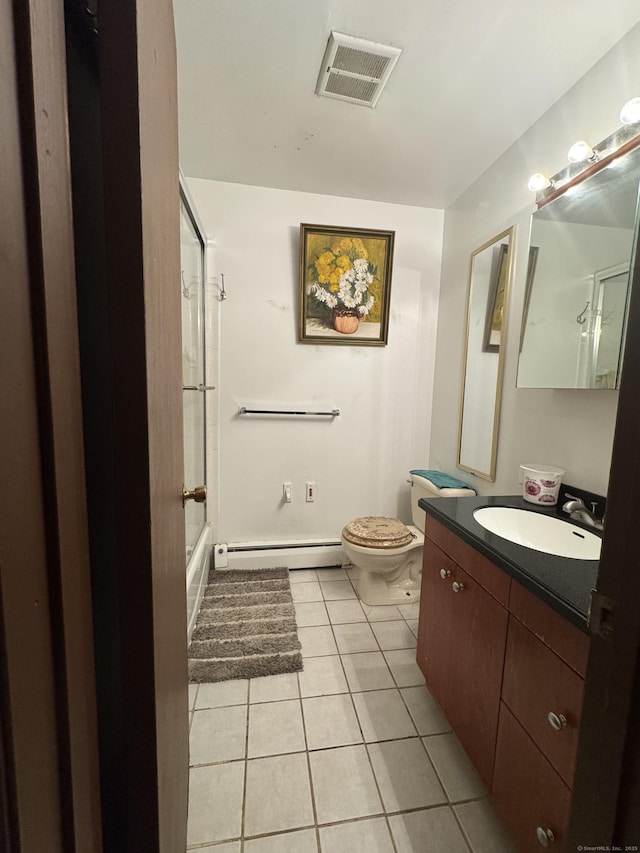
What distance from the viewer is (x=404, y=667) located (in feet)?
5.26

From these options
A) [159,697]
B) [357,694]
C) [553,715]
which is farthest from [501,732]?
[159,697]

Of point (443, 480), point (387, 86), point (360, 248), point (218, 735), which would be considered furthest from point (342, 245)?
point (218, 735)

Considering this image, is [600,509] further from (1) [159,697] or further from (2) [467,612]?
(1) [159,697]

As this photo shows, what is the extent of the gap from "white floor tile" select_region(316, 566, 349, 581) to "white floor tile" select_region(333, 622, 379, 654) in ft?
1.48

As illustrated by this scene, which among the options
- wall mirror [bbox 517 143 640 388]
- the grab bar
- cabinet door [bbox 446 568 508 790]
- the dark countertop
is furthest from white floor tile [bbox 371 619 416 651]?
wall mirror [bbox 517 143 640 388]

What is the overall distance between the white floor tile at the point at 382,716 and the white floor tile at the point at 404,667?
3.1 inches

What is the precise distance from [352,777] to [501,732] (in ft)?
1.77

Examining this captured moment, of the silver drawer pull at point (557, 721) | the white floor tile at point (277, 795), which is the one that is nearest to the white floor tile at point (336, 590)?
the white floor tile at point (277, 795)

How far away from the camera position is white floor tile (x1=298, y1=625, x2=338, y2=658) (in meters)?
1.68

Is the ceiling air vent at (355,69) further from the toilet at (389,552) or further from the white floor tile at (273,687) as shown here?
the white floor tile at (273,687)

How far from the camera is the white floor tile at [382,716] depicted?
129 centimetres

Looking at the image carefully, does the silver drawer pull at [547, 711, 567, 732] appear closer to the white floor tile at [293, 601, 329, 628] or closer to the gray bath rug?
the gray bath rug

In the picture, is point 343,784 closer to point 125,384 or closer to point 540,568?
point 540,568

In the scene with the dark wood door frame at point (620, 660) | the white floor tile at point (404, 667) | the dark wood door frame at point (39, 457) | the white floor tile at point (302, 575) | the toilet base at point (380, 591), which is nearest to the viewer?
the dark wood door frame at point (39, 457)
